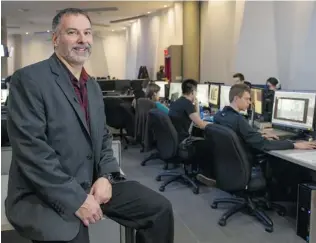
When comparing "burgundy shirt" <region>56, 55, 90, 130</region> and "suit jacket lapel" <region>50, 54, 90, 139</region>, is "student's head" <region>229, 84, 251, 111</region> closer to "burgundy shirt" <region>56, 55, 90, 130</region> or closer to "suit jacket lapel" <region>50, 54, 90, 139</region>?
"burgundy shirt" <region>56, 55, 90, 130</region>

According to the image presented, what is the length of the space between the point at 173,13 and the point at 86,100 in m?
9.47

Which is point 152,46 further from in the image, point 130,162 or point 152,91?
point 130,162

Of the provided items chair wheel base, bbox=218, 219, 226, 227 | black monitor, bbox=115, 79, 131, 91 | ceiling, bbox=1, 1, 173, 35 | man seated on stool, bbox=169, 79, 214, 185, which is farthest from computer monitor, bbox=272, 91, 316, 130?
ceiling, bbox=1, 1, 173, 35

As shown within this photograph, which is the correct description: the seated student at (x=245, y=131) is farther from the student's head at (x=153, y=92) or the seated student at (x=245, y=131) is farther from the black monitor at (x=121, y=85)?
the black monitor at (x=121, y=85)

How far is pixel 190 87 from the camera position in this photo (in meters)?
4.84

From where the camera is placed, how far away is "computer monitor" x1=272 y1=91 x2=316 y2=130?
150 inches

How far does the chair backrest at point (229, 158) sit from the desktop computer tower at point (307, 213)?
0.43m

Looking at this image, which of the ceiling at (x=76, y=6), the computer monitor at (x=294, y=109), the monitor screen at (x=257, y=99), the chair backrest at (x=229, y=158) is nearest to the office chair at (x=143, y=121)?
the monitor screen at (x=257, y=99)

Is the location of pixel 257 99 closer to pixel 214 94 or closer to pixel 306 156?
pixel 214 94

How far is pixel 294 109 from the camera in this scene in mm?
4000

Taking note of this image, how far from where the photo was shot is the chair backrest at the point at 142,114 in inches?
235

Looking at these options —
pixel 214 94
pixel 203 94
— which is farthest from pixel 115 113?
pixel 214 94

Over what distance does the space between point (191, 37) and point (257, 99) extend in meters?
5.43

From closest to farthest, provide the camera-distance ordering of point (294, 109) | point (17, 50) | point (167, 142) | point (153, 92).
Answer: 1. point (294, 109)
2. point (167, 142)
3. point (153, 92)
4. point (17, 50)
